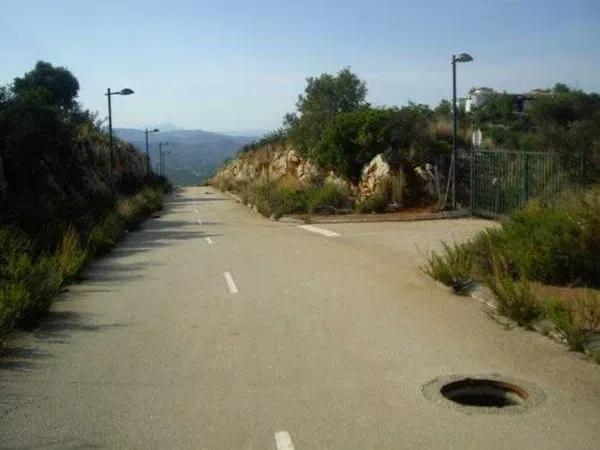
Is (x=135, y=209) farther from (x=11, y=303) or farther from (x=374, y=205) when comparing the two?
(x=11, y=303)

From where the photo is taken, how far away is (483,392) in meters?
6.32

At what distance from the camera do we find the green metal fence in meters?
18.5

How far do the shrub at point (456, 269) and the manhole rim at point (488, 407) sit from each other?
4.21 metres

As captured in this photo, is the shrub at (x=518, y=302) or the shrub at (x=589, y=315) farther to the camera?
the shrub at (x=518, y=302)

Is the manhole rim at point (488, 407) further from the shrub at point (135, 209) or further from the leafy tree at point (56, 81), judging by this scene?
the leafy tree at point (56, 81)

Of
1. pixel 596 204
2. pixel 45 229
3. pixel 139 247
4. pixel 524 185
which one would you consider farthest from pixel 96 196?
pixel 596 204

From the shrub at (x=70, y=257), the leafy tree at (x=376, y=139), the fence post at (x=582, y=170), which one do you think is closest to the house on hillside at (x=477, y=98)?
the leafy tree at (x=376, y=139)

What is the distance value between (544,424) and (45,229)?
13416 mm

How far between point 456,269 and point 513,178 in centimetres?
1160

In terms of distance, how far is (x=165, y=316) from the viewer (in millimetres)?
9758

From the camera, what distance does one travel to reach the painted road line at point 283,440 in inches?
197

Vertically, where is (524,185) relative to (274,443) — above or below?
above

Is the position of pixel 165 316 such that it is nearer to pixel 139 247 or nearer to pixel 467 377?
pixel 467 377

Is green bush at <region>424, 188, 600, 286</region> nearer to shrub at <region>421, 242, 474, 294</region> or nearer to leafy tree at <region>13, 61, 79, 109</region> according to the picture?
shrub at <region>421, 242, 474, 294</region>
